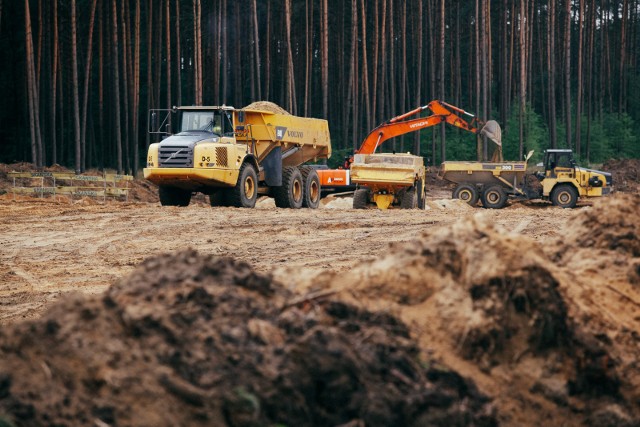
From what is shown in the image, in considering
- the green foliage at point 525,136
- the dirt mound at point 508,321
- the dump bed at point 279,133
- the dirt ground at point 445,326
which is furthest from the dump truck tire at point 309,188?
the green foliage at point 525,136

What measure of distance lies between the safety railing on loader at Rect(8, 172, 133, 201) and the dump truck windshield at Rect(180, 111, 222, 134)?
234 inches

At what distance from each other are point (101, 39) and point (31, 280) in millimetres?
32961

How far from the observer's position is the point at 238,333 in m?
3.95

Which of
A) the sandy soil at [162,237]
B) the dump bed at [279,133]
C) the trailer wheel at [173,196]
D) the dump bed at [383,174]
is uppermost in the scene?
the dump bed at [279,133]

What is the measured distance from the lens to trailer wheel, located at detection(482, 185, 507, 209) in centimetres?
2909

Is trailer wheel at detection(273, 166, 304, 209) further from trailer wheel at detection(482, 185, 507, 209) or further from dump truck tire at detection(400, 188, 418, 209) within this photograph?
trailer wheel at detection(482, 185, 507, 209)

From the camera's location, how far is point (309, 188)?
2473 cm

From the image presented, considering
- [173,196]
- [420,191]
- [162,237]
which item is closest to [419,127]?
[420,191]

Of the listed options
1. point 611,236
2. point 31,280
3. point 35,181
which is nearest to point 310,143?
point 35,181

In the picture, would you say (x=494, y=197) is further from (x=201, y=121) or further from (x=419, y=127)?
(x=201, y=121)

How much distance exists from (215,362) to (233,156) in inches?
661

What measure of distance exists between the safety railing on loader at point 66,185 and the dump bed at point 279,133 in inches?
235

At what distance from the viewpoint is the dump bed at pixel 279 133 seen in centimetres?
2180

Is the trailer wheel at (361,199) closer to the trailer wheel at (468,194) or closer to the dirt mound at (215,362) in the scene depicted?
the trailer wheel at (468,194)
